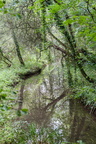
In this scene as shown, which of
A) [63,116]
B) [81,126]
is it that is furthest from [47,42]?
[81,126]

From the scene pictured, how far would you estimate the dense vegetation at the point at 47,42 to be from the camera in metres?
2.38

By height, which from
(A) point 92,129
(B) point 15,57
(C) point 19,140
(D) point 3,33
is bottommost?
(B) point 15,57

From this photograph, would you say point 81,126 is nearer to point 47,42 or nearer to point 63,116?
point 63,116

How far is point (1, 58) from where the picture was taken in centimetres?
1403

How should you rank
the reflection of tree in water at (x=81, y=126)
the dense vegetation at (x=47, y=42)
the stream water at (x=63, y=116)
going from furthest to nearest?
the stream water at (x=63, y=116) < the reflection of tree in water at (x=81, y=126) < the dense vegetation at (x=47, y=42)

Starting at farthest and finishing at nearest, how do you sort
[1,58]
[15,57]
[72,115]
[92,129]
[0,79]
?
[15,57]
[1,58]
[0,79]
[72,115]
[92,129]

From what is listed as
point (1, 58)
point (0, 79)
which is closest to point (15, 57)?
point (1, 58)

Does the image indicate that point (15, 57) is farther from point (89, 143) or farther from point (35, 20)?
point (89, 143)

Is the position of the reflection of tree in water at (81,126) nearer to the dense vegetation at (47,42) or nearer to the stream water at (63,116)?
the stream water at (63,116)

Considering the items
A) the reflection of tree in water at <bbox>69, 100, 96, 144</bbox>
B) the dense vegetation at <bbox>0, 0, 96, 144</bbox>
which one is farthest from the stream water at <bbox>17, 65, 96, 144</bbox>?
the dense vegetation at <bbox>0, 0, 96, 144</bbox>

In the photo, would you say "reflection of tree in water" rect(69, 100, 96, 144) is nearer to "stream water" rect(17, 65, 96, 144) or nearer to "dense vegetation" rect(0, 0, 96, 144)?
"stream water" rect(17, 65, 96, 144)

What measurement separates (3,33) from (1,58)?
265 centimetres

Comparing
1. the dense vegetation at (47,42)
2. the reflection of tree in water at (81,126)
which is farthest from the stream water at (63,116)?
the dense vegetation at (47,42)

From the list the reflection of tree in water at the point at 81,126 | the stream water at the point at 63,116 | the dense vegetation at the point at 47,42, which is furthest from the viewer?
the stream water at the point at 63,116
